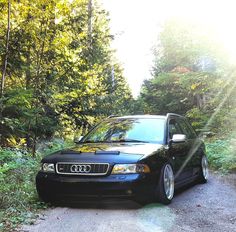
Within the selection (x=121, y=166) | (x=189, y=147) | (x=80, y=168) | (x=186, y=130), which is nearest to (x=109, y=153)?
(x=121, y=166)

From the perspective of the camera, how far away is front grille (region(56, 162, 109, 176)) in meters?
6.13

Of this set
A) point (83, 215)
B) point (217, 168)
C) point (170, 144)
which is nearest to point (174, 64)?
point (217, 168)

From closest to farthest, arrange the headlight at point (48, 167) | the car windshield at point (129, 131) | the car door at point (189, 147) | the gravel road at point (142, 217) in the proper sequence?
the gravel road at point (142, 217)
the headlight at point (48, 167)
the car windshield at point (129, 131)
the car door at point (189, 147)

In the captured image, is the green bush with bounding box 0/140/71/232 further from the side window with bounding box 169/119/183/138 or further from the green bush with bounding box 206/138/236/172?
the green bush with bounding box 206/138/236/172

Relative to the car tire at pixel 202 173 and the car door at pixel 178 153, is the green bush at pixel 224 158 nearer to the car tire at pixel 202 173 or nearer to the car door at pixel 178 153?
the car tire at pixel 202 173

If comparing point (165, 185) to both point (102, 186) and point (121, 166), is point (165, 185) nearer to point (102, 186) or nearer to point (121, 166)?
point (121, 166)

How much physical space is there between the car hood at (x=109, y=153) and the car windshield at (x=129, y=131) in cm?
39

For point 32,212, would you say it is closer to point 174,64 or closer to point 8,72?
point 8,72

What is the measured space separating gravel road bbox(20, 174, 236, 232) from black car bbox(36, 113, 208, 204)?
262 mm

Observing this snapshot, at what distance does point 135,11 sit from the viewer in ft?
120

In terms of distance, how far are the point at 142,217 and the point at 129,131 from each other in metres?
2.42

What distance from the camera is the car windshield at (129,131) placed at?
24.7 ft

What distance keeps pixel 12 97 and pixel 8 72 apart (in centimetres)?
188

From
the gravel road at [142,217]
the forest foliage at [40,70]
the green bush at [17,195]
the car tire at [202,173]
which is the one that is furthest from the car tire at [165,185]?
the forest foliage at [40,70]
